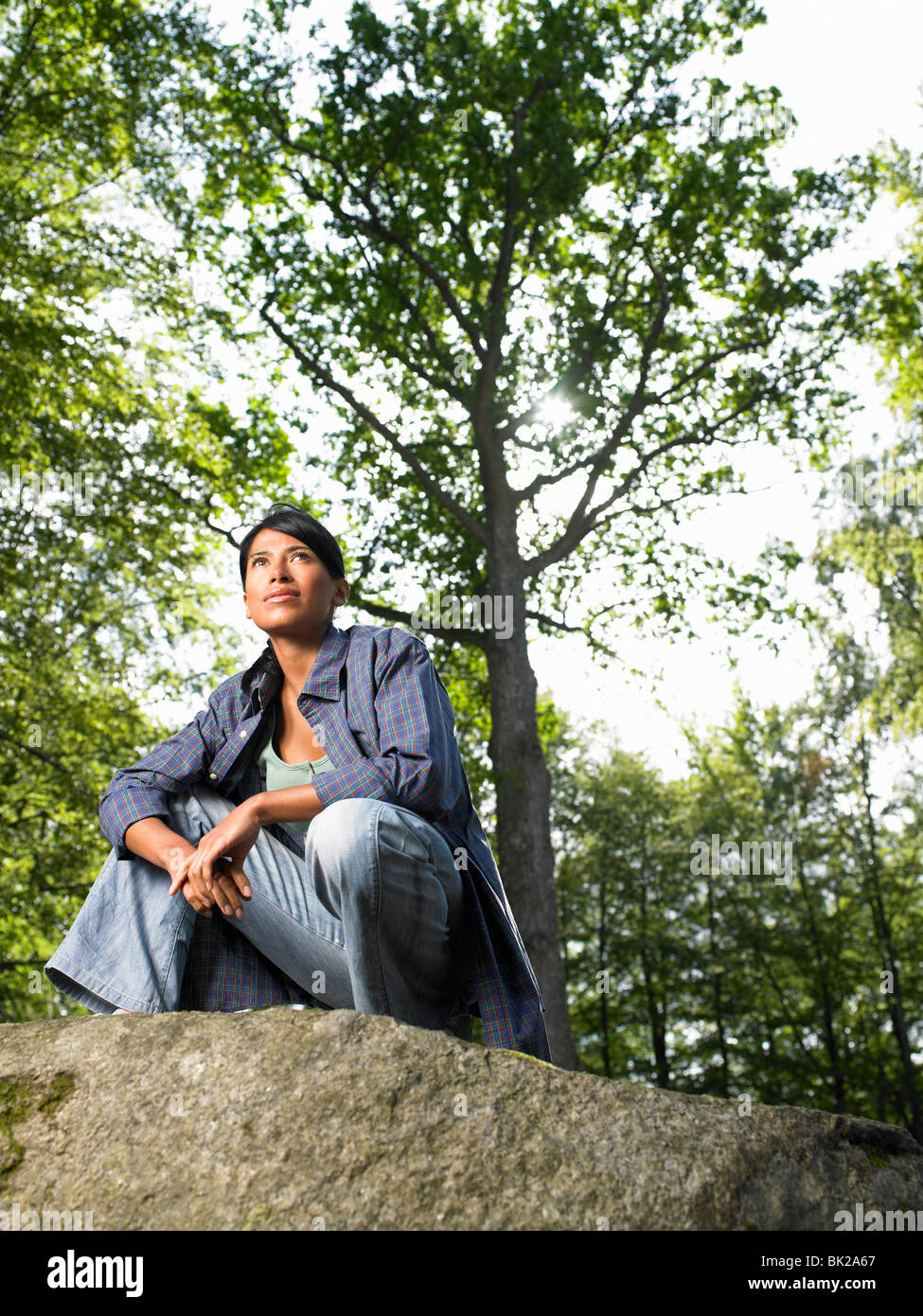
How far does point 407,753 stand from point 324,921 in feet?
1.76

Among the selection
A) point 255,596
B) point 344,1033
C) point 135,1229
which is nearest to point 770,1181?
point 344,1033

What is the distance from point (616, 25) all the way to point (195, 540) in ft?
27.7

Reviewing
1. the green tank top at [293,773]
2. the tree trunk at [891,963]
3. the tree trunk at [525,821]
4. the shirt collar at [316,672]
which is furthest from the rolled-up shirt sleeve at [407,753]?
the tree trunk at [891,963]

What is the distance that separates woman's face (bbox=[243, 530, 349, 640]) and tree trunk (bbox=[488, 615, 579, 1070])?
639 cm

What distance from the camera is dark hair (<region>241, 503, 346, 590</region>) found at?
124 inches

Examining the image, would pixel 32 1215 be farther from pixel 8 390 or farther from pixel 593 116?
pixel 593 116

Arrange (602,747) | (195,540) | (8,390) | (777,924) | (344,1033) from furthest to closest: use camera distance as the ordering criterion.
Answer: (602,747) → (777,924) → (195,540) → (8,390) → (344,1033)

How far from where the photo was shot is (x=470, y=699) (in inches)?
558

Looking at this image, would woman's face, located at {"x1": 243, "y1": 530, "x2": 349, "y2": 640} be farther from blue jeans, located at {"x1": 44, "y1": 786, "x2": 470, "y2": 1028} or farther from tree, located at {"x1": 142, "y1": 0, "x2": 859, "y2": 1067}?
tree, located at {"x1": 142, "y1": 0, "x2": 859, "y2": 1067}

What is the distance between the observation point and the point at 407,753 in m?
2.57

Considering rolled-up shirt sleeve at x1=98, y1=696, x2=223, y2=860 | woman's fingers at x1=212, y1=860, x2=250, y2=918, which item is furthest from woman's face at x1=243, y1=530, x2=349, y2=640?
woman's fingers at x1=212, y1=860, x2=250, y2=918

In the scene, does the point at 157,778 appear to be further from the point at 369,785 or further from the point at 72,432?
the point at 72,432

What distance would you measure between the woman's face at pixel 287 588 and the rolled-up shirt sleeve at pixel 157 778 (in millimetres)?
332
